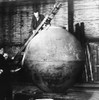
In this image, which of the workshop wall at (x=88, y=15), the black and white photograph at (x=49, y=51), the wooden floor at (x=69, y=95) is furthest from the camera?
the workshop wall at (x=88, y=15)

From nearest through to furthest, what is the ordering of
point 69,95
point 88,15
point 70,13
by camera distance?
point 69,95 → point 88,15 → point 70,13

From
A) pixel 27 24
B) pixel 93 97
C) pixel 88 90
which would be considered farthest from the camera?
pixel 27 24

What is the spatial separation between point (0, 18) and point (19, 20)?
0.89m

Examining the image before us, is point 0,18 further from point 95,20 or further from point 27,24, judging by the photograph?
point 95,20

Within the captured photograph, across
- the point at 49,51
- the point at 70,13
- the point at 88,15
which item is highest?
the point at 70,13

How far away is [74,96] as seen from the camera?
7.05 m

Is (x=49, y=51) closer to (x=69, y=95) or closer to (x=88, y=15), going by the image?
(x=69, y=95)

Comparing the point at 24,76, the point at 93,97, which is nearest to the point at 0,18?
the point at 24,76

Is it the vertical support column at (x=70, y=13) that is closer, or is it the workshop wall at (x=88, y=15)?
the workshop wall at (x=88, y=15)

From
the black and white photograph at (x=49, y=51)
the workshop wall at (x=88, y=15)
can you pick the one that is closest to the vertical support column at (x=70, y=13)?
the black and white photograph at (x=49, y=51)

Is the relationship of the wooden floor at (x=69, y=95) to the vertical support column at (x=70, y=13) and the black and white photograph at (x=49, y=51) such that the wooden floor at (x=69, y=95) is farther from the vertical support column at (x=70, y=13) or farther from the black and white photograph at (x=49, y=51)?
the vertical support column at (x=70, y=13)

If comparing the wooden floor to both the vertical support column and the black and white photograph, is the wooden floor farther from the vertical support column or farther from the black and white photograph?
the vertical support column

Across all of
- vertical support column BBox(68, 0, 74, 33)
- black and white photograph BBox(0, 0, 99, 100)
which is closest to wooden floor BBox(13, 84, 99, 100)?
black and white photograph BBox(0, 0, 99, 100)

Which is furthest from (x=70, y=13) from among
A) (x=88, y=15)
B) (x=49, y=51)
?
(x=49, y=51)
